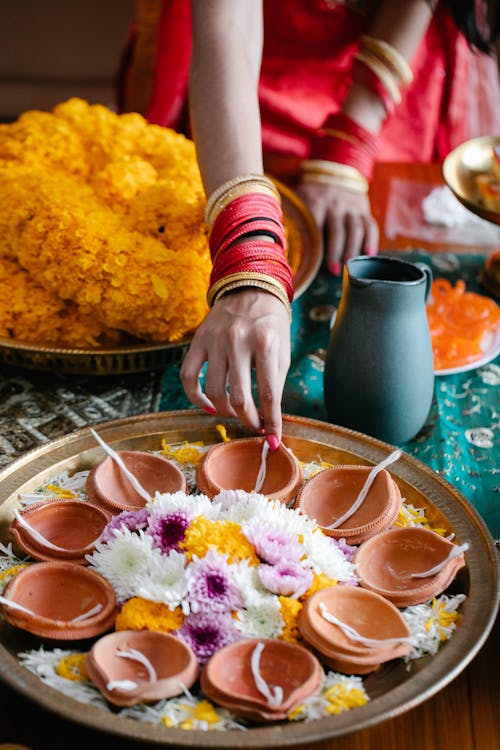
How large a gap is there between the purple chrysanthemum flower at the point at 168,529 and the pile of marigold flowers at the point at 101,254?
324 millimetres

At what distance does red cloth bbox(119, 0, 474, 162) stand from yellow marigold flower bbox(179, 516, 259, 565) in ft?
3.50

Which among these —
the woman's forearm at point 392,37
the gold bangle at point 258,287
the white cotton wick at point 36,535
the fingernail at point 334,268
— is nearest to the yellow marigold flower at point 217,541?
the white cotton wick at point 36,535

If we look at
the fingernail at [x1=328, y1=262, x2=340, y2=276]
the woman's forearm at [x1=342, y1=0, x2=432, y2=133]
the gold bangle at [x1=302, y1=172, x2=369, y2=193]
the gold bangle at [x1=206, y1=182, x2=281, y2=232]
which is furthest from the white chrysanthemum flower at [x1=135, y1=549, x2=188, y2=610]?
the woman's forearm at [x1=342, y1=0, x2=432, y2=133]

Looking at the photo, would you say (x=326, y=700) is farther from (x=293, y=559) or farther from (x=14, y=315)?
(x=14, y=315)

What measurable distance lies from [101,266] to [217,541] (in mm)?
401

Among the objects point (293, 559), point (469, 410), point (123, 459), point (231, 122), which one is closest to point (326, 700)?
point (293, 559)

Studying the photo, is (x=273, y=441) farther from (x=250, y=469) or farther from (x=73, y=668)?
(x=73, y=668)

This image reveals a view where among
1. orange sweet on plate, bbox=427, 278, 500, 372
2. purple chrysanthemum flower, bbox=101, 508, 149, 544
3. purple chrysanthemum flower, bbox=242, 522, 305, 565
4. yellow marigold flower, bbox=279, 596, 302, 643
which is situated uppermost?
purple chrysanthemum flower, bbox=242, 522, 305, 565

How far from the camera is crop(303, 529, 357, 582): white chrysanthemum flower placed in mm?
616

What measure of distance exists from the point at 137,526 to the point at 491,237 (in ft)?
2.96

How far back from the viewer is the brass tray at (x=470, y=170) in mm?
1087

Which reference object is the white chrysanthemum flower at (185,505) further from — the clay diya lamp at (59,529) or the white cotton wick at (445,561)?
the white cotton wick at (445,561)

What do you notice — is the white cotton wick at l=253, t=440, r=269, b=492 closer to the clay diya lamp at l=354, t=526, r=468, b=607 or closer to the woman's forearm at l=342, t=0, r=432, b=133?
the clay diya lamp at l=354, t=526, r=468, b=607

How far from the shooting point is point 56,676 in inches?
21.3
